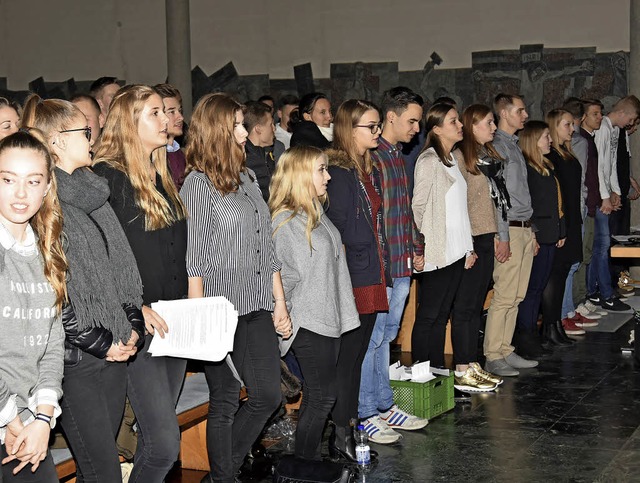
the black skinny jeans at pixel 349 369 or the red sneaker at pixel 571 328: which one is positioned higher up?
the black skinny jeans at pixel 349 369

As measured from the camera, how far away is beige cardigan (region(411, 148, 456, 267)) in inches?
243

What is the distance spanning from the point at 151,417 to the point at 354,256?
180cm

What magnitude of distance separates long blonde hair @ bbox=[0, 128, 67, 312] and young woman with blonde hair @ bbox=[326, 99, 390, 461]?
2118mm

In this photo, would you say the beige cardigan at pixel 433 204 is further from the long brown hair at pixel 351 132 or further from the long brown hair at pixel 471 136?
the long brown hair at pixel 351 132

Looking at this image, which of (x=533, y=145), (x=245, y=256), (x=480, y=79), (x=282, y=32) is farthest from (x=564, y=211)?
(x=282, y=32)

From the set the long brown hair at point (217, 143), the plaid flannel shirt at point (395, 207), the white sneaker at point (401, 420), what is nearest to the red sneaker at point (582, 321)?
the white sneaker at point (401, 420)

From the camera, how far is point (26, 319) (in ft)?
9.82

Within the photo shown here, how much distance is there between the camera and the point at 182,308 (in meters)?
3.84

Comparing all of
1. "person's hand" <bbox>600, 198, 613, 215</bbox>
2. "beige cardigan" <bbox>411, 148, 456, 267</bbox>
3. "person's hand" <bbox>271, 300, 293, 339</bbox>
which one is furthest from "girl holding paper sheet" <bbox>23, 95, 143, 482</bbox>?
"person's hand" <bbox>600, 198, 613, 215</bbox>

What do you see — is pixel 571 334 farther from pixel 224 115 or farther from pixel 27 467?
pixel 27 467

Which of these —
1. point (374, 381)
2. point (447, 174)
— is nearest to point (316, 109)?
point (447, 174)

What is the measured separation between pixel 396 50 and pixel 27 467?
1167 cm

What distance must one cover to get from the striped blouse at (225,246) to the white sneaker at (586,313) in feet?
18.4

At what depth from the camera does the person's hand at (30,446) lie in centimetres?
295
